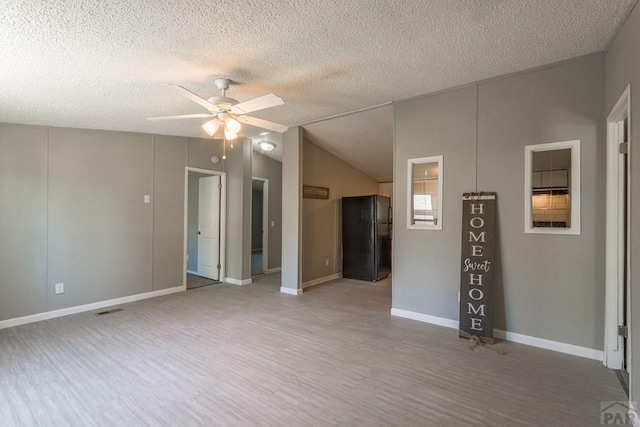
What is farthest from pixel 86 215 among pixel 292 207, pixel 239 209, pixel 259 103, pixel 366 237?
pixel 366 237

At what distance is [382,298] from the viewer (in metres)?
5.03

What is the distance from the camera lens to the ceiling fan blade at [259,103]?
262 centimetres

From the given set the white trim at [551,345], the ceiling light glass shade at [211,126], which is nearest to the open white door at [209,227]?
the ceiling light glass shade at [211,126]

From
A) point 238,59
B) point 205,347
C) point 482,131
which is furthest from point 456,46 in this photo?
point 205,347

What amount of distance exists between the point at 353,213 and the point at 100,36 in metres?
4.93

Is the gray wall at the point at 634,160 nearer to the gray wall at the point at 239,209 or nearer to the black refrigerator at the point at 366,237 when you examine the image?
the black refrigerator at the point at 366,237

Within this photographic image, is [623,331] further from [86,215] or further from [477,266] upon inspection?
[86,215]

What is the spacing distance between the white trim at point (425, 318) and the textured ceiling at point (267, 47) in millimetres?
2657

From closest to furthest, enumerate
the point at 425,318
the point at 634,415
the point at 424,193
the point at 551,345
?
the point at 634,415
the point at 551,345
the point at 425,318
the point at 424,193

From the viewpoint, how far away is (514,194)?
332 cm

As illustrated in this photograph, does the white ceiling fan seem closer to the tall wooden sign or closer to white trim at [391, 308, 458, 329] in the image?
the tall wooden sign

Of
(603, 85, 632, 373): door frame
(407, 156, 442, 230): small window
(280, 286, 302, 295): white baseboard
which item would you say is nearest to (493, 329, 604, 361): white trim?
(603, 85, 632, 373): door frame

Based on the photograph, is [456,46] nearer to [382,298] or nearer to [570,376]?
[570,376]

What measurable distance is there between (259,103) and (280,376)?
227cm
